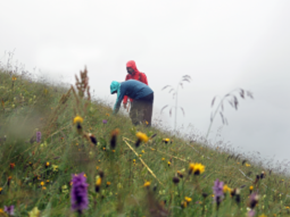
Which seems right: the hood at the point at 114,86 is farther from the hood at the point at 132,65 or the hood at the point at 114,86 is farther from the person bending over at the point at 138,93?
Answer: the hood at the point at 132,65

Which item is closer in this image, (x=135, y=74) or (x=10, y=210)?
(x=10, y=210)

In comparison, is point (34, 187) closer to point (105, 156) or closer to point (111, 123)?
point (105, 156)

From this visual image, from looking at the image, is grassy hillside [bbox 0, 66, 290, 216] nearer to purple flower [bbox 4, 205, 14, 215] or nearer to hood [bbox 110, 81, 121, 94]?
purple flower [bbox 4, 205, 14, 215]

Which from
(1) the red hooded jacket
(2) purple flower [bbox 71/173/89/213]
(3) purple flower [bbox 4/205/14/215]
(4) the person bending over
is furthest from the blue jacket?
(2) purple flower [bbox 71/173/89/213]

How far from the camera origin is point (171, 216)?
101 centimetres

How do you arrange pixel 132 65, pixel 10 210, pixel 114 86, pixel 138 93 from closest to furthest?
pixel 10 210, pixel 138 93, pixel 114 86, pixel 132 65

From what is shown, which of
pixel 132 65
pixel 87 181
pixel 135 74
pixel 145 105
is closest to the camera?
pixel 87 181

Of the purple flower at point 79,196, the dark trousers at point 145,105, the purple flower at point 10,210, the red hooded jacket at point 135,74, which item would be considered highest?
the red hooded jacket at point 135,74

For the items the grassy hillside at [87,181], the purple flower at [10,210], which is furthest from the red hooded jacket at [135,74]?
the purple flower at [10,210]

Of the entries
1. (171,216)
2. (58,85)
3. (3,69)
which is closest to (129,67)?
(58,85)

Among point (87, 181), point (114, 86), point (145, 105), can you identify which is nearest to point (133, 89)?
point (145, 105)

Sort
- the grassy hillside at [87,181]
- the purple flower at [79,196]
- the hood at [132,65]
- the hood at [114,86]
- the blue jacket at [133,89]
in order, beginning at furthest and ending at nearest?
the hood at [132,65] < the hood at [114,86] < the blue jacket at [133,89] < the grassy hillside at [87,181] < the purple flower at [79,196]

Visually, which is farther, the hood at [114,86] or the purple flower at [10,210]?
the hood at [114,86]

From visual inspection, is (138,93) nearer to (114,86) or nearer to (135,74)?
(114,86)
